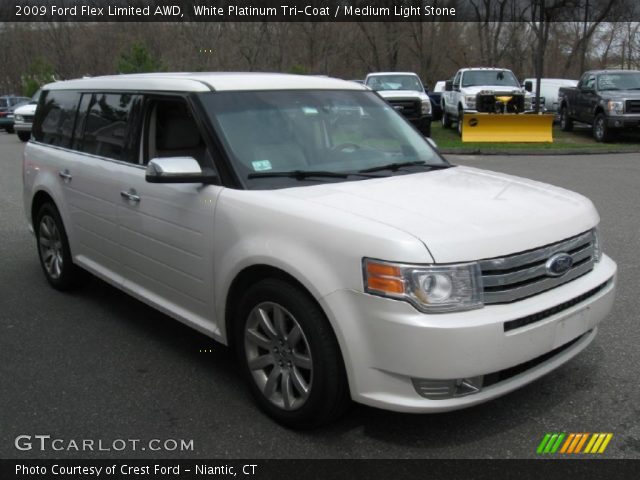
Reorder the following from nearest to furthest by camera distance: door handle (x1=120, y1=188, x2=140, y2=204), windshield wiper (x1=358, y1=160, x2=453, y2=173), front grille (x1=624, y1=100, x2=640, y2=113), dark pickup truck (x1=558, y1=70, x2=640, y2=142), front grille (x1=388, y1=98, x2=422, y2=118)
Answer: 1. windshield wiper (x1=358, y1=160, x2=453, y2=173)
2. door handle (x1=120, y1=188, x2=140, y2=204)
3. front grille (x1=624, y1=100, x2=640, y2=113)
4. dark pickup truck (x1=558, y1=70, x2=640, y2=142)
5. front grille (x1=388, y1=98, x2=422, y2=118)

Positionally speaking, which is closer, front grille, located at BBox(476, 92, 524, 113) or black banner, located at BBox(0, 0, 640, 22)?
front grille, located at BBox(476, 92, 524, 113)

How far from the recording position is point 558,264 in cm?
320

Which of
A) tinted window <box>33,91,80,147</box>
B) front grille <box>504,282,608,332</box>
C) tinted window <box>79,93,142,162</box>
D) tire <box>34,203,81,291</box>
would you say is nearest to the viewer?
front grille <box>504,282,608,332</box>

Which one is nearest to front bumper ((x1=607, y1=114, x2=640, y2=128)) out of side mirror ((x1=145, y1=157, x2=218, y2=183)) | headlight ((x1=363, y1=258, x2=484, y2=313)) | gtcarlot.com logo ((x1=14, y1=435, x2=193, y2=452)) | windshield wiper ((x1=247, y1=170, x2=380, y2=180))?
windshield wiper ((x1=247, y1=170, x2=380, y2=180))

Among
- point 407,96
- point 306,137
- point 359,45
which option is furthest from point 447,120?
point 359,45

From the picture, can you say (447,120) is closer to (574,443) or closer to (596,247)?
(596,247)

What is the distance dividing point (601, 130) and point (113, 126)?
55.1ft

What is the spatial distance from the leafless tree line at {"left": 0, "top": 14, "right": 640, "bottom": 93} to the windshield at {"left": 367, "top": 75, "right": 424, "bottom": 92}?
24452 millimetres

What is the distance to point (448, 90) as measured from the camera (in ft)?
72.6

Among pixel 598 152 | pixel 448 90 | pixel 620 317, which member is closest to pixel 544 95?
pixel 448 90

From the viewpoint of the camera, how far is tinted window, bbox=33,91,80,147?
535 centimetres

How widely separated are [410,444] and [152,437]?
1287 millimetres
